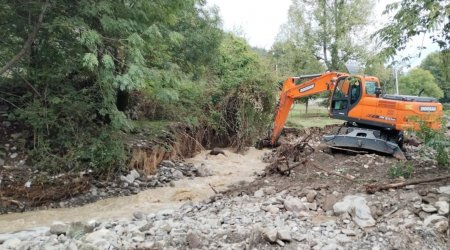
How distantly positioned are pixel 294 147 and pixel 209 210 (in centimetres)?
361

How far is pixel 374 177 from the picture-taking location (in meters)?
6.19

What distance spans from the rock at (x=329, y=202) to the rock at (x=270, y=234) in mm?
1117

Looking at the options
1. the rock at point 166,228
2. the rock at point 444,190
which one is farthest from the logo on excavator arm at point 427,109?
the rock at point 166,228

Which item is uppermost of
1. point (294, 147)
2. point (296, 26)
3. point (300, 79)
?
point (296, 26)

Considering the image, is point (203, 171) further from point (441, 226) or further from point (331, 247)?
point (441, 226)

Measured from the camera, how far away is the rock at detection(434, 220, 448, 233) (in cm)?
397

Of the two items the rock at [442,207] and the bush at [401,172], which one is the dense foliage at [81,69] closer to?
the bush at [401,172]

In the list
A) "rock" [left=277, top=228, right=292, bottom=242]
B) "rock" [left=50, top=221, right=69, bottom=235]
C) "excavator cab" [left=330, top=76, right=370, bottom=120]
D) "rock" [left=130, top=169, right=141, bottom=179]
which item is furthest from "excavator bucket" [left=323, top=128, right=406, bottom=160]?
"rock" [left=50, top=221, right=69, bottom=235]

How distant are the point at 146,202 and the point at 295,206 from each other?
3320 mm

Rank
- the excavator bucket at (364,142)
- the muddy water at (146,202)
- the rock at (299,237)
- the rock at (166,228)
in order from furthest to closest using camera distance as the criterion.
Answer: the excavator bucket at (364,142) < the muddy water at (146,202) < the rock at (166,228) < the rock at (299,237)

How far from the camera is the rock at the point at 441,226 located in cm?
397

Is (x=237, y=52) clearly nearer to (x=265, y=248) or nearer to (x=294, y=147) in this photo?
(x=294, y=147)

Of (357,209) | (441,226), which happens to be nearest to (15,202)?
(357,209)

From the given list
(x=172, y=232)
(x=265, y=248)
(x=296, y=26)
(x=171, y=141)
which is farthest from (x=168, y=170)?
(x=296, y=26)
